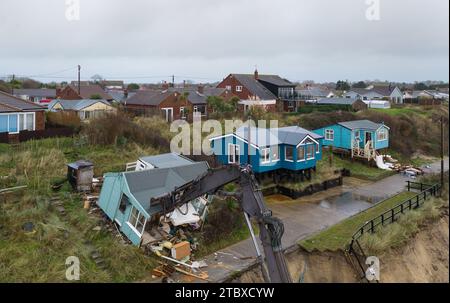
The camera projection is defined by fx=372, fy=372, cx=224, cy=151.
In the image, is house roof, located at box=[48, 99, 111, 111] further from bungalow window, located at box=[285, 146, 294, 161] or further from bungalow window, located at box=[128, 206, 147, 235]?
bungalow window, located at box=[128, 206, 147, 235]

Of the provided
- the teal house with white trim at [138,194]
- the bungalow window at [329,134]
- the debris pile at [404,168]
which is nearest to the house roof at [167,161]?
the teal house with white trim at [138,194]

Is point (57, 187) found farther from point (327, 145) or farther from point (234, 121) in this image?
point (327, 145)

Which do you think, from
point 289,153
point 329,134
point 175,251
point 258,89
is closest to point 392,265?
→ point 175,251

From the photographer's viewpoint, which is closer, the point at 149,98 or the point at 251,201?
the point at 251,201

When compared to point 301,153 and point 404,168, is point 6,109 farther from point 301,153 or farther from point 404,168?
point 404,168

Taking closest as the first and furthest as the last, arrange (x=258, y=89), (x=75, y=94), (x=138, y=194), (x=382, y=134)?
(x=138, y=194), (x=382, y=134), (x=75, y=94), (x=258, y=89)

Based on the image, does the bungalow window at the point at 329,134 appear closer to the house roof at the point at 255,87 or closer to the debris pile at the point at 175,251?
the house roof at the point at 255,87
